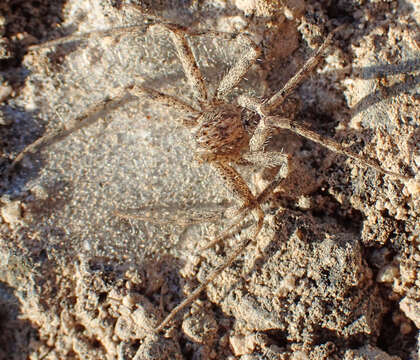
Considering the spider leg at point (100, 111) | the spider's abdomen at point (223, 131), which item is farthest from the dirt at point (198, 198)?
the spider's abdomen at point (223, 131)

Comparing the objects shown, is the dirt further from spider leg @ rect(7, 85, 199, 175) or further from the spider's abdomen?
the spider's abdomen

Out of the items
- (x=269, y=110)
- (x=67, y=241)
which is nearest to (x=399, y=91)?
(x=269, y=110)

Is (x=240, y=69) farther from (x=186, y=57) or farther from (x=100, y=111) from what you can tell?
(x=100, y=111)

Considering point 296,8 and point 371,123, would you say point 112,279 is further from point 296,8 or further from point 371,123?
point 296,8

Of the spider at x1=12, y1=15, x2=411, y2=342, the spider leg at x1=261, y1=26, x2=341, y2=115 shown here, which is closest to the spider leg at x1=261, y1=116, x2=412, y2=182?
the spider at x1=12, y1=15, x2=411, y2=342

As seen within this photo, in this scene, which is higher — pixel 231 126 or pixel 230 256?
pixel 231 126

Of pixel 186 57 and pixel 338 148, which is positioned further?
pixel 186 57

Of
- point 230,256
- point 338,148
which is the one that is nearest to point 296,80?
point 338,148

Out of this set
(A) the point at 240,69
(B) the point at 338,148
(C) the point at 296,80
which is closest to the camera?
(B) the point at 338,148
